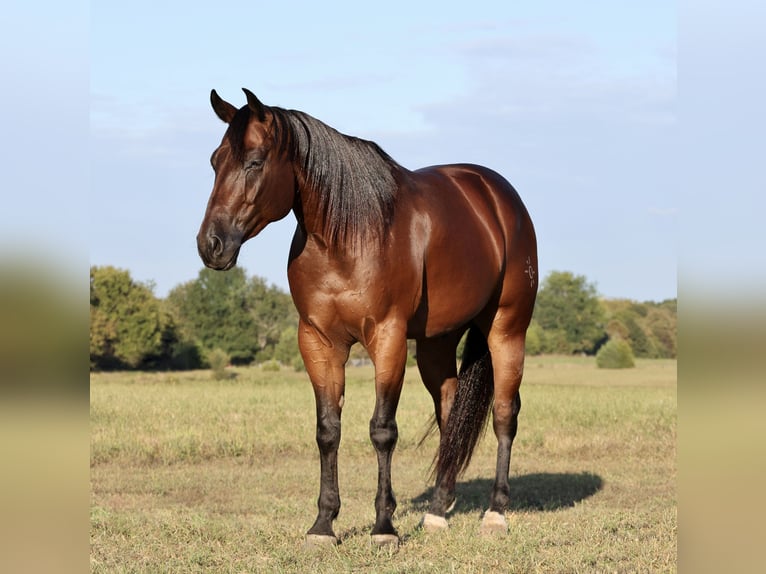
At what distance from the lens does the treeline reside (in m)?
54.4

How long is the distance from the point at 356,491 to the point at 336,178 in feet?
17.7

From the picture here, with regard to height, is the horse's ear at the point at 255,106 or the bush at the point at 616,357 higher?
the horse's ear at the point at 255,106

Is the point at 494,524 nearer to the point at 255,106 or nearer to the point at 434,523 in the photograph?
the point at 434,523

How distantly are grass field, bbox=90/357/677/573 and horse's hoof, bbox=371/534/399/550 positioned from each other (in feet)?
0.34

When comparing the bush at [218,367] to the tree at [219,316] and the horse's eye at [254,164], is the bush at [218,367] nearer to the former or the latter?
the tree at [219,316]

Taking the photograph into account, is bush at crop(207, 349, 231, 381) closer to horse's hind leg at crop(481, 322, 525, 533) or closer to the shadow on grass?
the shadow on grass

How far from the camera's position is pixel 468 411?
7656 mm

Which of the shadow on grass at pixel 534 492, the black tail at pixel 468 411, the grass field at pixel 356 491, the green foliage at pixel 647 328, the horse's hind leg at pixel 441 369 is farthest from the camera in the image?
the green foliage at pixel 647 328

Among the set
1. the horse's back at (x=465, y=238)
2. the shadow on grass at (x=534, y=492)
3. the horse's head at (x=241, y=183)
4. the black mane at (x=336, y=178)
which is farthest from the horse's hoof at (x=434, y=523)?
the horse's head at (x=241, y=183)

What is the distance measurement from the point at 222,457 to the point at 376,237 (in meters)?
8.92

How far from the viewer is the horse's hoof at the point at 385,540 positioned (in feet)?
19.9
